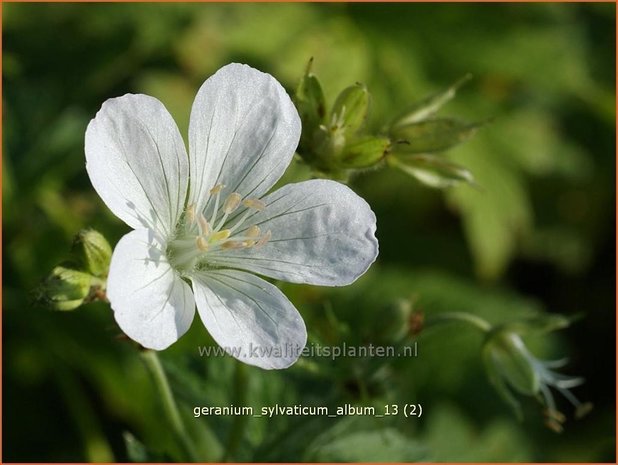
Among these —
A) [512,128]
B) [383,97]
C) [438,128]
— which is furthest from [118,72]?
[438,128]

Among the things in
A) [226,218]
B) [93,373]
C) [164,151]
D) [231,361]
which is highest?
[164,151]

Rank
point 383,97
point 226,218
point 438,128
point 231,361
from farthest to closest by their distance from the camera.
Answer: point 383,97, point 231,361, point 438,128, point 226,218

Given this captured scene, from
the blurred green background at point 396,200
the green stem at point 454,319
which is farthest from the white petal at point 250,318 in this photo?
the blurred green background at point 396,200

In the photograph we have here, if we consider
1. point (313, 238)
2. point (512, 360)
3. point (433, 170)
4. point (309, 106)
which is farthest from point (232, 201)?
point (512, 360)

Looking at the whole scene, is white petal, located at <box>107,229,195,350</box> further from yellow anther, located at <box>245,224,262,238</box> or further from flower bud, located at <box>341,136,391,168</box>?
flower bud, located at <box>341,136,391,168</box>

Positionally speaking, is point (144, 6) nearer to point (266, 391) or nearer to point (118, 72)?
point (118, 72)

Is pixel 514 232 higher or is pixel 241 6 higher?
pixel 241 6

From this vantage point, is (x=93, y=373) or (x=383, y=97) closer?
(x=93, y=373)

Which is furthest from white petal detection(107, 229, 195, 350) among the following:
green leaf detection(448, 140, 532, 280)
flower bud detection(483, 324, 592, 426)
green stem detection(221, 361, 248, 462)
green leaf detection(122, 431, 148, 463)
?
green leaf detection(448, 140, 532, 280)
